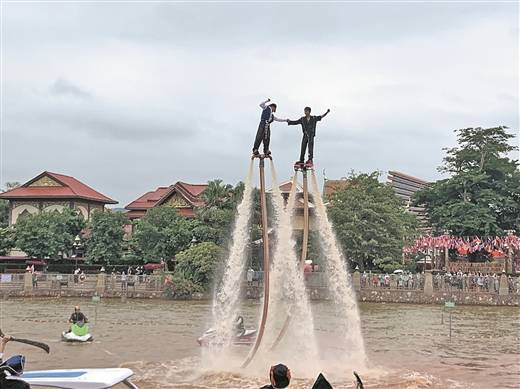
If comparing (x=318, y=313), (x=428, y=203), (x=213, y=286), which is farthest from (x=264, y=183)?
(x=428, y=203)

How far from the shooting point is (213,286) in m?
44.2

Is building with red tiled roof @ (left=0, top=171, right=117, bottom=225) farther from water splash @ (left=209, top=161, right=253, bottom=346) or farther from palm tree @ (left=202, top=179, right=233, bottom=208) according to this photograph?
water splash @ (left=209, top=161, right=253, bottom=346)

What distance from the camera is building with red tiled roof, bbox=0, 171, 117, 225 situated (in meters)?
62.7

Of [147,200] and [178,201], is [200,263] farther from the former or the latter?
[147,200]

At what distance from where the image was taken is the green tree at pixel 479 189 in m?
48.2

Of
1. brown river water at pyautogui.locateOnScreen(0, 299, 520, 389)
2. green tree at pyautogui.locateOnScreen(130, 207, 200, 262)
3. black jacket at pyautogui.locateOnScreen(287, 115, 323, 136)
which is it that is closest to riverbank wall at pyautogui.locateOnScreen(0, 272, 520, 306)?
brown river water at pyautogui.locateOnScreen(0, 299, 520, 389)

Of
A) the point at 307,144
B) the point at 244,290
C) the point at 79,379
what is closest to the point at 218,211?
the point at 244,290

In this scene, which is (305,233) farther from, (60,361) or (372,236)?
(372,236)

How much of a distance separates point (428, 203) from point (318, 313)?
2014 centimetres

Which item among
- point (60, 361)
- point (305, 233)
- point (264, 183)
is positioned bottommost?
point (60, 361)

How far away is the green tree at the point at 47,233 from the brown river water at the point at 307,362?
560 inches

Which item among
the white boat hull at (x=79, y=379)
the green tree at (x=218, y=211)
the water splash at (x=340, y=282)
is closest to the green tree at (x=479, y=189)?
the green tree at (x=218, y=211)

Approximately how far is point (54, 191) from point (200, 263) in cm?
2521

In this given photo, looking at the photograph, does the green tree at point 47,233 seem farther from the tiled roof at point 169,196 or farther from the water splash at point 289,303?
the water splash at point 289,303
